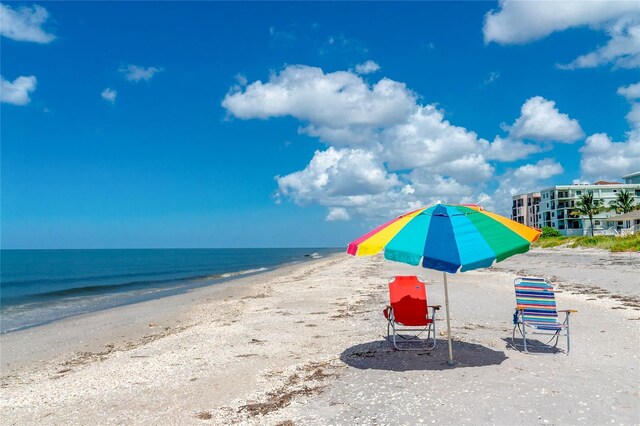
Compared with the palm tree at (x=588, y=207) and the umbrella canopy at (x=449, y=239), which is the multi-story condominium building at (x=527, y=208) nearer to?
the palm tree at (x=588, y=207)

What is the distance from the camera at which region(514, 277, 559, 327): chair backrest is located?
7.61 metres

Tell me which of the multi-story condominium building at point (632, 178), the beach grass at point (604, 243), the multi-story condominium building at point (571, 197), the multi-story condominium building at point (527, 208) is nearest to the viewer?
the beach grass at point (604, 243)

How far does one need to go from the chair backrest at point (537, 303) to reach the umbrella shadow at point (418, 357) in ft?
2.57

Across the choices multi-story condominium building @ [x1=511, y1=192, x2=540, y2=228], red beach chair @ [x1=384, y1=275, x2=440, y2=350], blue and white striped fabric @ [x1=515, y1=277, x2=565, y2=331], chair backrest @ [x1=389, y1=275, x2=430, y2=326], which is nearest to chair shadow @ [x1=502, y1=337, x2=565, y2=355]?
blue and white striped fabric @ [x1=515, y1=277, x2=565, y2=331]

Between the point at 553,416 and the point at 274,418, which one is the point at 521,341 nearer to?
the point at 553,416

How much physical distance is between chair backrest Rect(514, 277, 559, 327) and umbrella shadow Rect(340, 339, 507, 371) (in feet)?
2.57

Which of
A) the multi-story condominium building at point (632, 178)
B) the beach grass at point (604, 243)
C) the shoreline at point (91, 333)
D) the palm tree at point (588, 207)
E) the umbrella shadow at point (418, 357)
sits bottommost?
the shoreline at point (91, 333)

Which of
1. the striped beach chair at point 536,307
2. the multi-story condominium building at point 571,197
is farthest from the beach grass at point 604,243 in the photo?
the multi-story condominium building at point 571,197

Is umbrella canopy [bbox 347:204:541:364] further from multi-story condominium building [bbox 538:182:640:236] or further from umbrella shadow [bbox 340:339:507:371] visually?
multi-story condominium building [bbox 538:182:640:236]

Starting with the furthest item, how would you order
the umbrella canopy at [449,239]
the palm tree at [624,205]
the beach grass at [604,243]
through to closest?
the palm tree at [624,205]
the beach grass at [604,243]
the umbrella canopy at [449,239]

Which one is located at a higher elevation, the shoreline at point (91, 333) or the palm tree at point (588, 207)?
the palm tree at point (588, 207)

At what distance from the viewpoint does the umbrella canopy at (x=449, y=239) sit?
18.9 ft

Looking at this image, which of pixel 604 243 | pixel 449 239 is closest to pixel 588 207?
pixel 604 243

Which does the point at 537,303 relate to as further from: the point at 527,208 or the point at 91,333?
the point at 527,208
